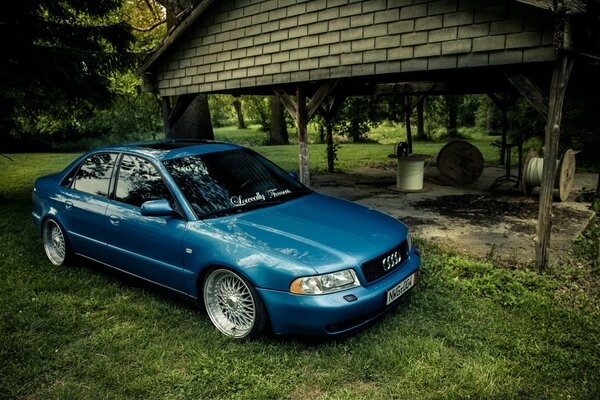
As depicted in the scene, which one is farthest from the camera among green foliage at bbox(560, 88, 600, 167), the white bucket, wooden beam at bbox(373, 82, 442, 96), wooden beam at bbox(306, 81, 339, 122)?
green foliage at bbox(560, 88, 600, 167)

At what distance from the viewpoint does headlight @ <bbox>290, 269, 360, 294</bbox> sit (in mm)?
3162

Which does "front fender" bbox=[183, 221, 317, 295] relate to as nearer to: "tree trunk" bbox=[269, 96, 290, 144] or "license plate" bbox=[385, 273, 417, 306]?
"license plate" bbox=[385, 273, 417, 306]

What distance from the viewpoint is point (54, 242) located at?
5.46 metres

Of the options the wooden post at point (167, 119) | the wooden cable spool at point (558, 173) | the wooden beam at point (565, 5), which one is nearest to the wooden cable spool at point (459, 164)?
the wooden cable spool at point (558, 173)

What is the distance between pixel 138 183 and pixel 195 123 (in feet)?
31.7

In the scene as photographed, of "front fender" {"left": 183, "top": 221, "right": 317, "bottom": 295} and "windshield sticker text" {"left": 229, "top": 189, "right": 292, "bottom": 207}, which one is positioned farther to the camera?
"windshield sticker text" {"left": 229, "top": 189, "right": 292, "bottom": 207}

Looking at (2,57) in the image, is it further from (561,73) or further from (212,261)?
(561,73)

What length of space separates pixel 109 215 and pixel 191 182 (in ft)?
3.34

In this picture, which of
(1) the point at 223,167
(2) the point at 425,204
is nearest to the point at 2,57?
(1) the point at 223,167

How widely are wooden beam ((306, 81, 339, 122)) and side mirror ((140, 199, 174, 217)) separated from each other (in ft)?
13.0

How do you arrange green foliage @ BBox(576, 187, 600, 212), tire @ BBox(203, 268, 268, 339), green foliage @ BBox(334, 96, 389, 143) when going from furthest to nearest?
green foliage @ BBox(334, 96, 389, 143) → green foliage @ BBox(576, 187, 600, 212) → tire @ BBox(203, 268, 268, 339)

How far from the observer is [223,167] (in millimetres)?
4383

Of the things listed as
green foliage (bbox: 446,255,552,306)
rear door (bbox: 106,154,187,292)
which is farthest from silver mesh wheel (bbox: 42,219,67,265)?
green foliage (bbox: 446,255,552,306)

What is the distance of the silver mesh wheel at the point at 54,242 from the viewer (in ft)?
17.5
